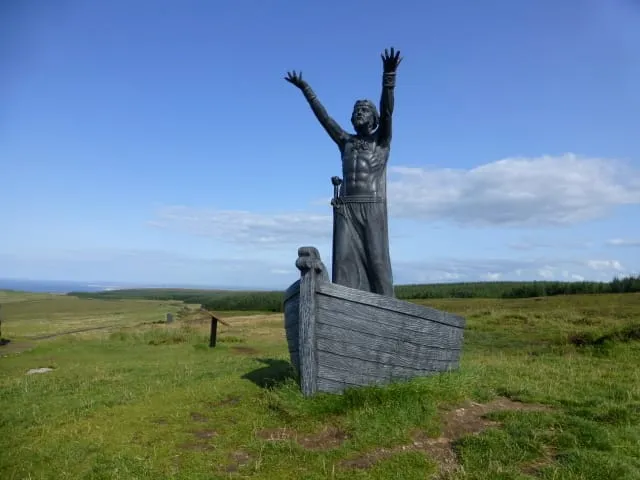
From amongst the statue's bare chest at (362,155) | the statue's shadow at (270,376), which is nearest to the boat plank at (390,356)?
the statue's shadow at (270,376)

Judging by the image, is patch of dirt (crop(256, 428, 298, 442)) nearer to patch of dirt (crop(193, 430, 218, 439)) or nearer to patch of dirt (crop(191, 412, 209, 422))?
patch of dirt (crop(193, 430, 218, 439))

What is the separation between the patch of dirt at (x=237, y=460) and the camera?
652 centimetres

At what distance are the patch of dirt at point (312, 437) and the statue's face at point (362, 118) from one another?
5352 millimetres

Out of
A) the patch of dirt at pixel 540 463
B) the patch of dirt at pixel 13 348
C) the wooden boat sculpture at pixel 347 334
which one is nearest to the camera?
the patch of dirt at pixel 540 463

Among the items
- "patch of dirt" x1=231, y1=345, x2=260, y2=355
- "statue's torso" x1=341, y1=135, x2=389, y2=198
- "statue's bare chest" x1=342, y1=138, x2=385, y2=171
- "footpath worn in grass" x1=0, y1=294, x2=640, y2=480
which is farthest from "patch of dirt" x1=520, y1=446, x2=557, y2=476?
"patch of dirt" x1=231, y1=345, x2=260, y2=355

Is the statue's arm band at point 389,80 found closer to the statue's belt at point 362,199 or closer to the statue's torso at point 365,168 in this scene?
the statue's torso at point 365,168

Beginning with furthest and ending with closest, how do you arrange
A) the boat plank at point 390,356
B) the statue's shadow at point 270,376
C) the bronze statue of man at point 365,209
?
the statue's shadow at point 270,376 → the bronze statue of man at point 365,209 → the boat plank at point 390,356

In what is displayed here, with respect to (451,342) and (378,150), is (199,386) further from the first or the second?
(378,150)

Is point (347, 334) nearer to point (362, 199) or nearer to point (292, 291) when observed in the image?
point (292, 291)

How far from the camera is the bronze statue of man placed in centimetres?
962

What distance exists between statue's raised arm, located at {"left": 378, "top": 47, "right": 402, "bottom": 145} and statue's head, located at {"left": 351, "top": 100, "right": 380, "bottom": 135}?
248mm

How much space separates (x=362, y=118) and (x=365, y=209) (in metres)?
1.70

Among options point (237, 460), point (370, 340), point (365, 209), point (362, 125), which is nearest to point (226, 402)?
point (237, 460)

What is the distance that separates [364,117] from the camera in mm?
9898
